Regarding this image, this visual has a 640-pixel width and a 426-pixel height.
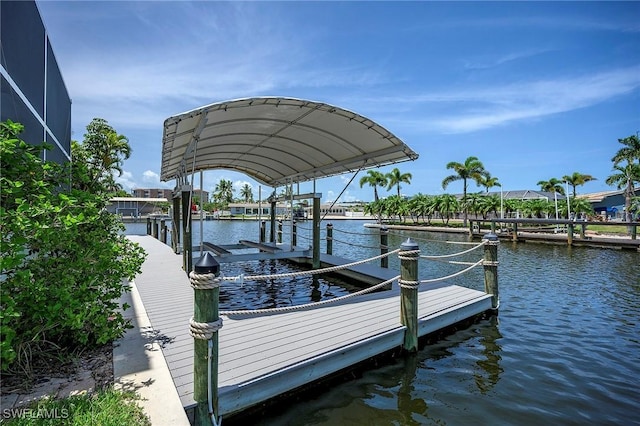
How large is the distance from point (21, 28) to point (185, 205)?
4485mm

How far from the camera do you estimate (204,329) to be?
2.77m

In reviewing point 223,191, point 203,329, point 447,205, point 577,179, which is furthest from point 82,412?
point 223,191

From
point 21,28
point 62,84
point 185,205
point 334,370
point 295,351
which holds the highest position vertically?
point 62,84

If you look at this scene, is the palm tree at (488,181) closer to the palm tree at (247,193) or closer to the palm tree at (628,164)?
the palm tree at (628,164)

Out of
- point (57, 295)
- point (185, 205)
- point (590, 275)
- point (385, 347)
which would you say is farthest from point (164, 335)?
point (590, 275)

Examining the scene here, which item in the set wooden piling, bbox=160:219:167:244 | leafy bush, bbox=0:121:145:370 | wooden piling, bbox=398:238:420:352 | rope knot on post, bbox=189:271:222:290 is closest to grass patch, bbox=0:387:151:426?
leafy bush, bbox=0:121:145:370

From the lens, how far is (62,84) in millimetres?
7676

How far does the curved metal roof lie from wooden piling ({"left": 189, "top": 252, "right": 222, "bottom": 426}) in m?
3.70

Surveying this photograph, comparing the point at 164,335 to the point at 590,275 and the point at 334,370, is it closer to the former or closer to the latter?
the point at 334,370

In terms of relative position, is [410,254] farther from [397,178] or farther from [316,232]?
[397,178]

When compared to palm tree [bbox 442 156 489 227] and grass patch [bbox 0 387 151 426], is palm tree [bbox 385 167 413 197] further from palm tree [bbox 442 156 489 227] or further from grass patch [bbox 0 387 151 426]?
grass patch [bbox 0 387 151 426]

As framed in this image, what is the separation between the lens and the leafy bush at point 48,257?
2.57 m

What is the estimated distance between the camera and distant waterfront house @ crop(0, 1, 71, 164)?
11.8 feet

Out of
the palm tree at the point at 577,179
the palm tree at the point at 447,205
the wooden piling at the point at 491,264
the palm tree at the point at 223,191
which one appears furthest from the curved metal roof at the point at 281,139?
the palm tree at the point at 223,191
